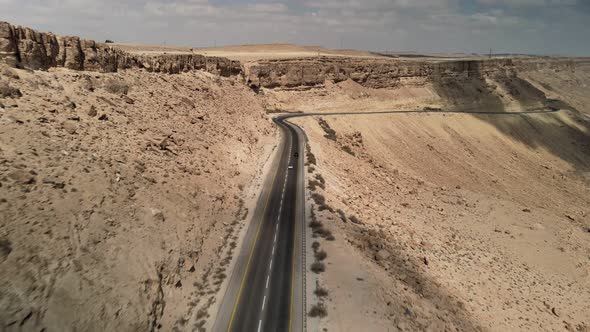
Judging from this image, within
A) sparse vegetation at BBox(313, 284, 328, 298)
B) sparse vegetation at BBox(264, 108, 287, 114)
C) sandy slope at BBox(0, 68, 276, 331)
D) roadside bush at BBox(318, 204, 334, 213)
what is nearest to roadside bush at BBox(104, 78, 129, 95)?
sandy slope at BBox(0, 68, 276, 331)

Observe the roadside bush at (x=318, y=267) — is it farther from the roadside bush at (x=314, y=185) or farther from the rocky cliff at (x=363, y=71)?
the rocky cliff at (x=363, y=71)

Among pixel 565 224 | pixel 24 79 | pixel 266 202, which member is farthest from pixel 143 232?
pixel 565 224

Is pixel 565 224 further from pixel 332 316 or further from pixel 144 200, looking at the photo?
pixel 144 200

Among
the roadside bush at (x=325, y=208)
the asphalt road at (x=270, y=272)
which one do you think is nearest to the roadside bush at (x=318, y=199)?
the roadside bush at (x=325, y=208)

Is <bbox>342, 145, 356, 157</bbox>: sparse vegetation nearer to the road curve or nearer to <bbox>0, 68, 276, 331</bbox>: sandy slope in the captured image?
the road curve

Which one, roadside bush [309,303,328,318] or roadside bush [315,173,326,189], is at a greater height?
roadside bush [315,173,326,189]

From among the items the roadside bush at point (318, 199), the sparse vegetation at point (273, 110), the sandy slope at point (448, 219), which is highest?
the sparse vegetation at point (273, 110)
